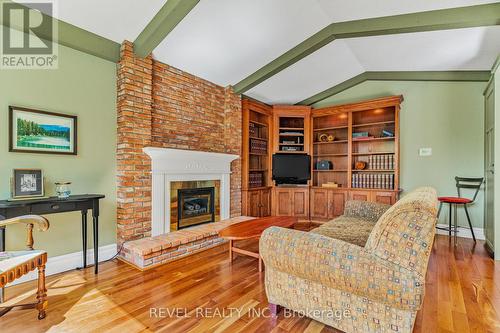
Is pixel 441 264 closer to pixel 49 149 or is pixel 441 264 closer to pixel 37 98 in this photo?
pixel 49 149

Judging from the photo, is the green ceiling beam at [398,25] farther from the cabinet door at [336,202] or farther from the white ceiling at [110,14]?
the cabinet door at [336,202]

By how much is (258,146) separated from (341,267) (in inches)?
145

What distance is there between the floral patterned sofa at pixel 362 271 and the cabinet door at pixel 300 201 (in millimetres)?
3325

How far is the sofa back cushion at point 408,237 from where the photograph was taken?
4.29 feet

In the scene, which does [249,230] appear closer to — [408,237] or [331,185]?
[408,237]

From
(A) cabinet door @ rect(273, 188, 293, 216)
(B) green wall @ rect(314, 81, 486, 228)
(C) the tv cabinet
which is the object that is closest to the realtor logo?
(C) the tv cabinet

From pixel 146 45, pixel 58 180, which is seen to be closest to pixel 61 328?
pixel 58 180

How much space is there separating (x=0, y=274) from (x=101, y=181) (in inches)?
60.1

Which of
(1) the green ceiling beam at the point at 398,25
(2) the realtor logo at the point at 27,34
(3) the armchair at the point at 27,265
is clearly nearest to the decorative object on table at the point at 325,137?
(1) the green ceiling beam at the point at 398,25

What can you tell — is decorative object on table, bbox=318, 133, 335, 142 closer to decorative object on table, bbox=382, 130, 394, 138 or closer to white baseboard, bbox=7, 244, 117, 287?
decorative object on table, bbox=382, 130, 394, 138

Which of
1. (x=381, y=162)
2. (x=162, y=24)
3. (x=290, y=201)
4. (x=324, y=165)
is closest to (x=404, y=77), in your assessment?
(x=381, y=162)

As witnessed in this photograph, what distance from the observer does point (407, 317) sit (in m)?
1.36

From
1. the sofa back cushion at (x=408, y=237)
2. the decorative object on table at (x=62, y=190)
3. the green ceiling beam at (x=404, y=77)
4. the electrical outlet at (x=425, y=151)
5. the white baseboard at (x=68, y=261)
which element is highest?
the green ceiling beam at (x=404, y=77)

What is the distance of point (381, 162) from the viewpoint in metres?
4.52
